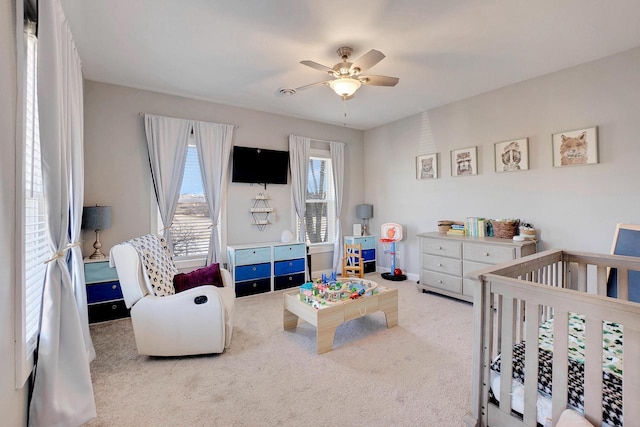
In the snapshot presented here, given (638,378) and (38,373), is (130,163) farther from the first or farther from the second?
(638,378)

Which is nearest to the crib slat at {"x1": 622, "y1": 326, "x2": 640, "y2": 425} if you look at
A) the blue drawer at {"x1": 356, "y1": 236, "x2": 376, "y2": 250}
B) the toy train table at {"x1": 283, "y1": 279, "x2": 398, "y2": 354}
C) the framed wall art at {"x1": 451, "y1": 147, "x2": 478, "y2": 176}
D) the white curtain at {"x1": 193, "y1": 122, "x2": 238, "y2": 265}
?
the toy train table at {"x1": 283, "y1": 279, "x2": 398, "y2": 354}

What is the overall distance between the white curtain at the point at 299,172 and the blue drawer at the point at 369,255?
112cm

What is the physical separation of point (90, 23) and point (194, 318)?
2437mm

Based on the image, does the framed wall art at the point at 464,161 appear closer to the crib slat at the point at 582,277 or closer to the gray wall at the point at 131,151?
the crib slat at the point at 582,277

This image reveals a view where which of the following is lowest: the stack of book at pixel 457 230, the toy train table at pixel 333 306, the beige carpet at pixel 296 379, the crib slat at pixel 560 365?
the beige carpet at pixel 296 379

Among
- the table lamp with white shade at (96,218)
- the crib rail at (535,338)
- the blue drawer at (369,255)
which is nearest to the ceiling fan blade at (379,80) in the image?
the crib rail at (535,338)

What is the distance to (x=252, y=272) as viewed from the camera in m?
4.01

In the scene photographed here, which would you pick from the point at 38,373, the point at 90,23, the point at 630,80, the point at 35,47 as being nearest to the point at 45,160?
the point at 35,47

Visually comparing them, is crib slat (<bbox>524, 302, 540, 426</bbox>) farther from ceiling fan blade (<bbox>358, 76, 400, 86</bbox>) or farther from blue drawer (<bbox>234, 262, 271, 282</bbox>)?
blue drawer (<bbox>234, 262, 271, 282</bbox>)

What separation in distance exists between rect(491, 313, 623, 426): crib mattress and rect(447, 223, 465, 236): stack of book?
2303mm

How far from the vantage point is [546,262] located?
2.01 meters

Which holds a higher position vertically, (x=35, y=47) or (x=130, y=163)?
(x=35, y=47)

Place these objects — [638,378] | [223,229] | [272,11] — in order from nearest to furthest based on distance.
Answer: [638,378] → [272,11] → [223,229]

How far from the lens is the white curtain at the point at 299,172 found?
183 inches
